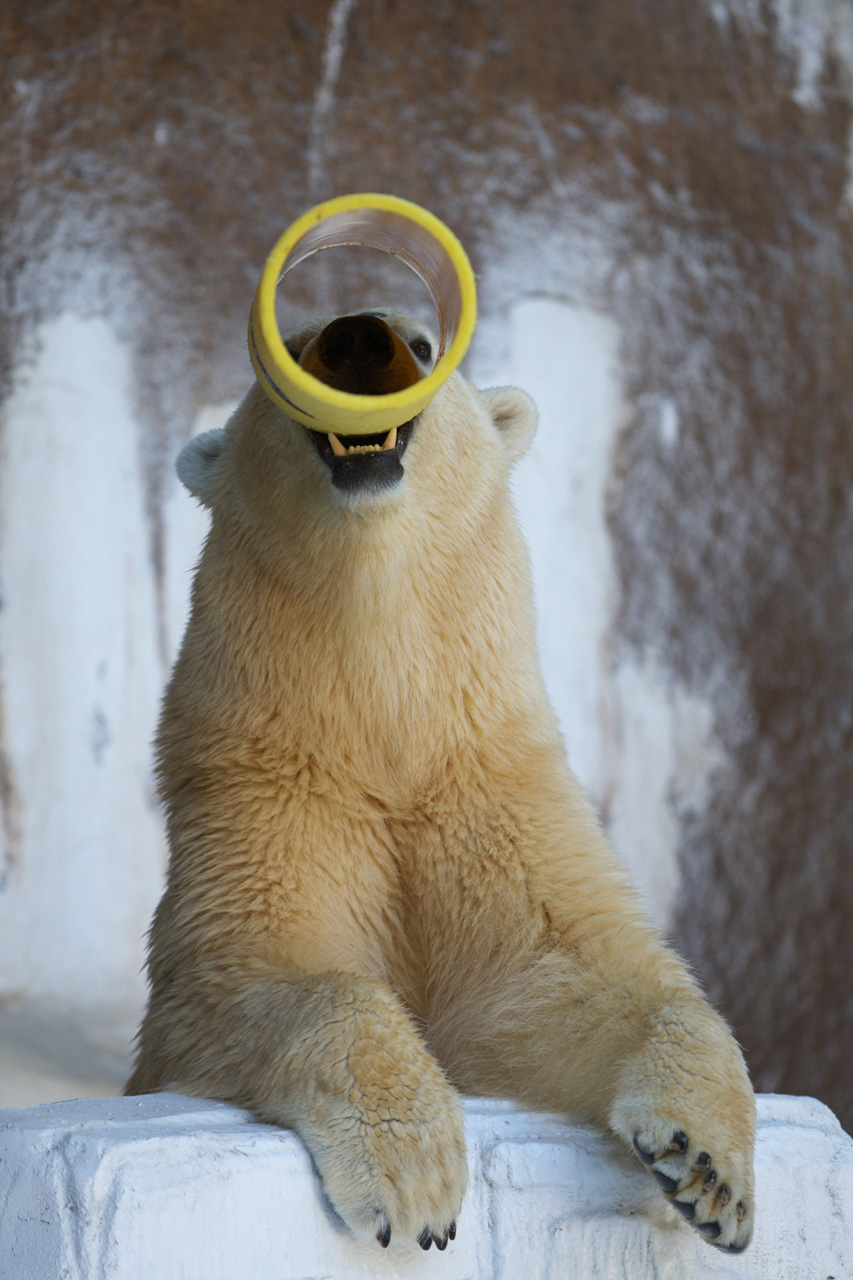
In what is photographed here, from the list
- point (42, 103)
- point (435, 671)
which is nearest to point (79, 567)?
point (42, 103)

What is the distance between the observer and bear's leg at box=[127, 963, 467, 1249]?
151cm

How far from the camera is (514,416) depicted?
2564 mm

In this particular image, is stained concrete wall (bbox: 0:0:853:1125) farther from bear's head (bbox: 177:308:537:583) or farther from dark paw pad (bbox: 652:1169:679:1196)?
dark paw pad (bbox: 652:1169:679:1196)

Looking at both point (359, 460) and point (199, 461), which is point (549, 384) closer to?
point (199, 461)

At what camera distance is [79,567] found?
411cm

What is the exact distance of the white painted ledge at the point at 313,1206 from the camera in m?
1.40

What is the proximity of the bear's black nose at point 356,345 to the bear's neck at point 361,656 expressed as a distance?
0.99 feet

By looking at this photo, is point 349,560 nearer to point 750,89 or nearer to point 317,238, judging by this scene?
point 317,238

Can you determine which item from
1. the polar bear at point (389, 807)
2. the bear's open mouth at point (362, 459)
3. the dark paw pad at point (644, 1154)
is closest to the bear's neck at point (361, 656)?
the polar bear at point (389, 807)

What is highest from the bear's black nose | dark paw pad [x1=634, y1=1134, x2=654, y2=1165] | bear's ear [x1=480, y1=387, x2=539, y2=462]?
the bear's black nose


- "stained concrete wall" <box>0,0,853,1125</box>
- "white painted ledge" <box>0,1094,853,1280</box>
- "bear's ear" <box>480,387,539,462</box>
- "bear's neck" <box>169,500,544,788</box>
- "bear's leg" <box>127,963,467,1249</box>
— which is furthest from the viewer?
"stained concrete wall" <box>0,0,853,1125</box>

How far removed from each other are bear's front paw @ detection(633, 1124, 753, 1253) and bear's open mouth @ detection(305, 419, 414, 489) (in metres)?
0.91

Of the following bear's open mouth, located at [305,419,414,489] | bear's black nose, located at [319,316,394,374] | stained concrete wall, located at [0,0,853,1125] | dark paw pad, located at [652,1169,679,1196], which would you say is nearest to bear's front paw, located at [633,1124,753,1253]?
dark paw pad, located at [652,1169,679,1196]

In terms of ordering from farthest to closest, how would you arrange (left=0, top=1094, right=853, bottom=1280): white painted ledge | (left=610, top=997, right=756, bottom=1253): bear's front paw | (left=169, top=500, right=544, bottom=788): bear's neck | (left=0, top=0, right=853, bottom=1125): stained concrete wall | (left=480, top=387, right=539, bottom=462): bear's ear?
1. (left=0, top=0, right=853, bottom=1125): stained concrete wall
2. (left=480, top=387, right=539, bottom=462): bear's ear
3. (left=169, top=500, right=544, bottom=788): bear's neck
4. (left=610, top=997, right=756, bottom=1253): bear's front paw
5. (left=0, top=1094, right=853, bottom=1280): white painted ledge
